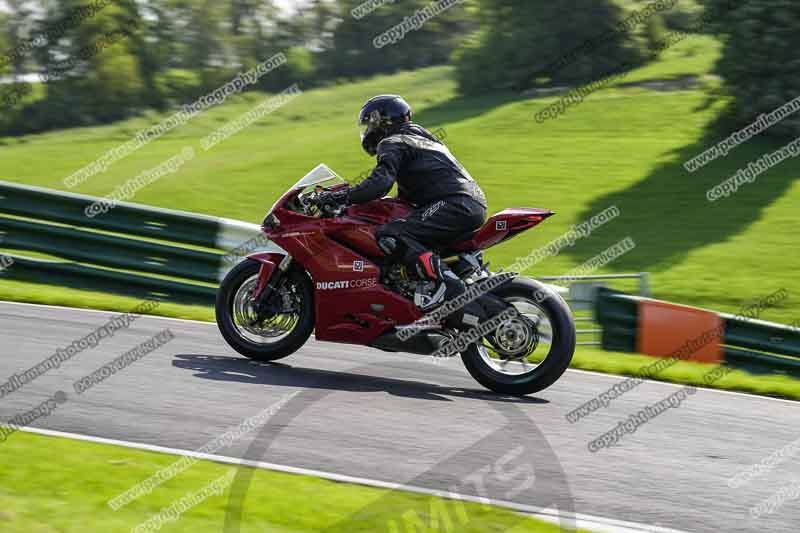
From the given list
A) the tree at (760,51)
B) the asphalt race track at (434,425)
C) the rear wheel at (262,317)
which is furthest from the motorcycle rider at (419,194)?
the tree at (760,51)

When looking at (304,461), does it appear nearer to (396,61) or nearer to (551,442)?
(551,442)

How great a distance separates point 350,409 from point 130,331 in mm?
2982

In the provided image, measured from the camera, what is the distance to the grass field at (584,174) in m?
17.5

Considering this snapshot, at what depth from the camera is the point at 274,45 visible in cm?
7131

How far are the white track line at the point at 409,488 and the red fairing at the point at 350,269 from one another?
2350 millimetres

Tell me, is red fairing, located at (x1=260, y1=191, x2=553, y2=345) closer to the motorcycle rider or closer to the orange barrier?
the motorcycle rider

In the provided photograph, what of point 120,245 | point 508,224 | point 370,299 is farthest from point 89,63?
point 508,224

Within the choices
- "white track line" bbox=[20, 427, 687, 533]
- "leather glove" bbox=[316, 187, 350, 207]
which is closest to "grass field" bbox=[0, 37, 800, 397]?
"leather glove" bbox=[316, 187, 350, 207]

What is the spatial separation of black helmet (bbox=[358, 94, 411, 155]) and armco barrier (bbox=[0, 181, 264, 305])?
3.49 meters

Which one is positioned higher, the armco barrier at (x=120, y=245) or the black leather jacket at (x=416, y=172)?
the black leather jacket at (x=416, y=172)

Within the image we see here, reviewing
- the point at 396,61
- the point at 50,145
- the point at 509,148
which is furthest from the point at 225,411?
the point at 396,61

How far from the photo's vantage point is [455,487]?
528 centimetres

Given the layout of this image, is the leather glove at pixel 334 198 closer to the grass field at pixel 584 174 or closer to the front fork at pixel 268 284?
the front fork at pixel 268 284

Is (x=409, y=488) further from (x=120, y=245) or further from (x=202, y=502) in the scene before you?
(x=120, y=245)
